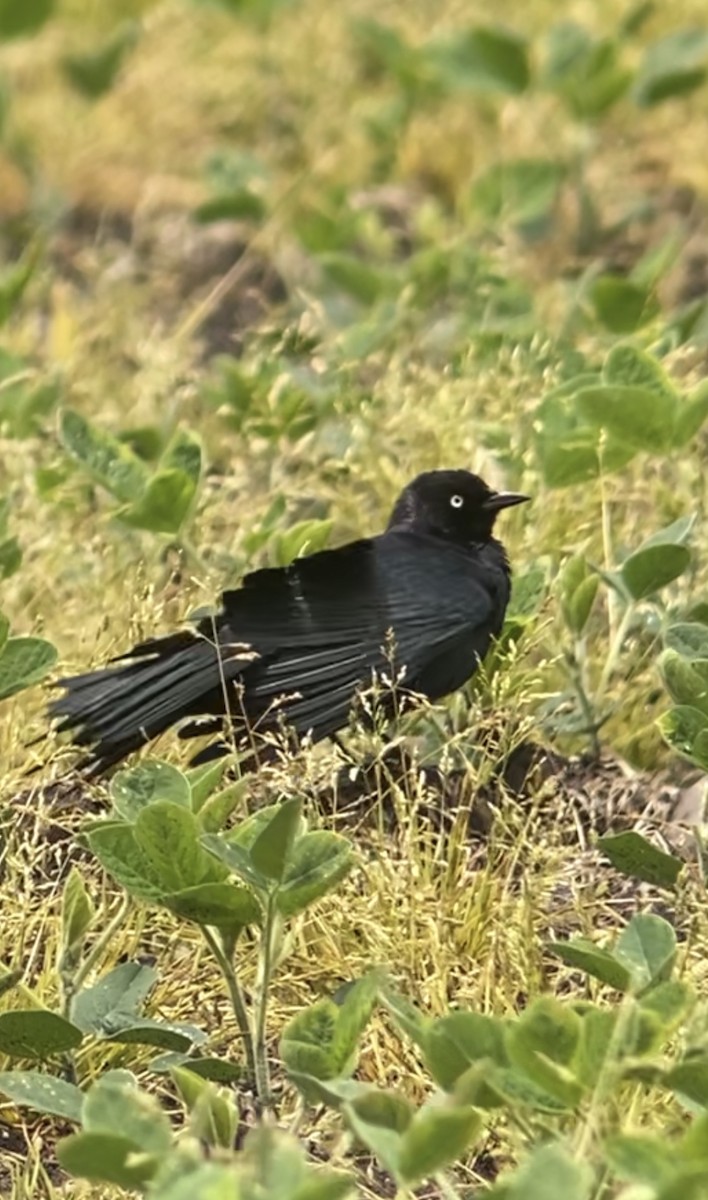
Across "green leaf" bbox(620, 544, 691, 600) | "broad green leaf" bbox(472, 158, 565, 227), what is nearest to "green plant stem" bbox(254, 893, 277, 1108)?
"green leaf" bbox(620, 544, 691, 600)

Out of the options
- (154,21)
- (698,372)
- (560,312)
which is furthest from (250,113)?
(698,372)

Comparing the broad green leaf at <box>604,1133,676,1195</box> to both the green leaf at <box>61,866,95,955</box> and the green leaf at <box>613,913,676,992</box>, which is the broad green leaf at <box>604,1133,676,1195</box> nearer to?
the green leaf at <box>613,913,676,992</box>

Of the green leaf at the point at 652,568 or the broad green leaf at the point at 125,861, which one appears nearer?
the broad green leaf at the point at 125,861

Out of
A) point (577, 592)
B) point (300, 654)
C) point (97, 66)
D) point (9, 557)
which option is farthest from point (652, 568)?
point (97, 66)

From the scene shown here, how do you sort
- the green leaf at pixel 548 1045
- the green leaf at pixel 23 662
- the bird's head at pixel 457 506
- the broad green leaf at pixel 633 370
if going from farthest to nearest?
1. the bird's head at pixel 457 506
2. the broad green leaf at pixel 633 370
3. the green leaf at pixel 23 662
4. the green leaf at pixel 548 1045

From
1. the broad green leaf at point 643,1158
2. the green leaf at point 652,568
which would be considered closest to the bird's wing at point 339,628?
the green leaf at point 652,568

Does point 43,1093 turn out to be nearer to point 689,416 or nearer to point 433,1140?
point 433,1140

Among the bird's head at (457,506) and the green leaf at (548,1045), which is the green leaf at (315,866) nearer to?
the green leaf at (548,1045)
